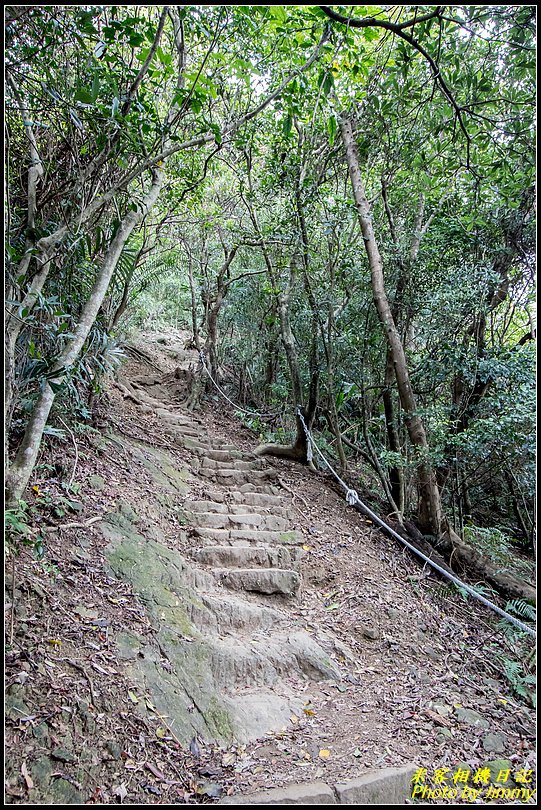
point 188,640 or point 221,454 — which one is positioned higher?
point 221,454

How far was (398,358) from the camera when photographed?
16.6 feet

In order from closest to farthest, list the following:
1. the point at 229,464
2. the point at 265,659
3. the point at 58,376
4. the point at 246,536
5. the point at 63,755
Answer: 1. the point at 63,755
2. the point at 58,376
3. the point at 265,659
4. the point at 246,536
5. the point at 229,464

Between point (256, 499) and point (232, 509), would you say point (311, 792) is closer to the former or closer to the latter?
point (232, 509)

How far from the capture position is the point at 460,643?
12.5 ft

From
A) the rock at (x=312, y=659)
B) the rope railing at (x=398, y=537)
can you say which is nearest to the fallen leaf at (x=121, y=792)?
the rock at (x=312, y=659)

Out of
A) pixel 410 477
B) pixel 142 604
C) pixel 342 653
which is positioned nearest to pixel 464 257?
pixel 410 477

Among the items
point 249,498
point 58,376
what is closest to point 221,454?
point 249,498

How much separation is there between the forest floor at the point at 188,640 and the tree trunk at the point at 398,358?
0.58 meters

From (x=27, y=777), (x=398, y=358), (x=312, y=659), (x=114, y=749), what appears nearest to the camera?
(x=27, y=777)

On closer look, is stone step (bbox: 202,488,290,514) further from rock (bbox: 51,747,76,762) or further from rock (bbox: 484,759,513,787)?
rock (bbox: 51,747,76,762)

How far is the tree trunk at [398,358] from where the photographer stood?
194 inches

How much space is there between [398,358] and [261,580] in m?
2.82

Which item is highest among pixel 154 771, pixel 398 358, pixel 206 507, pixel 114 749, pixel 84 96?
pixel 84 96

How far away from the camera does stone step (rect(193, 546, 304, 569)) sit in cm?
404
